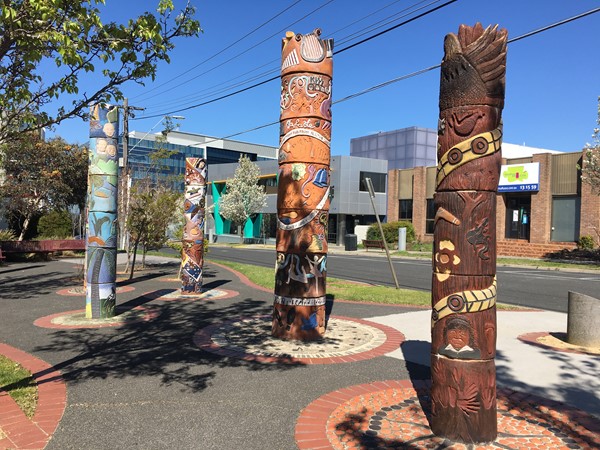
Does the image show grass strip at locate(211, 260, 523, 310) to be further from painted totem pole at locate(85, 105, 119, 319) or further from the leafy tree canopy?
the leafy tree canopy

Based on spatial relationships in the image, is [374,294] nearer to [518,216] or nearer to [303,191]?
[303,191]

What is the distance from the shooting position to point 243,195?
44375mm

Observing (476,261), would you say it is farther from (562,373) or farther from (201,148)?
(201,148)

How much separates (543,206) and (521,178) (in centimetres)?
234

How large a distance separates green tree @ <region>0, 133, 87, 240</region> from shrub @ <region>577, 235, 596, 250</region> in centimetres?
2947

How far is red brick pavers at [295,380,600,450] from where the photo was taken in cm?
377

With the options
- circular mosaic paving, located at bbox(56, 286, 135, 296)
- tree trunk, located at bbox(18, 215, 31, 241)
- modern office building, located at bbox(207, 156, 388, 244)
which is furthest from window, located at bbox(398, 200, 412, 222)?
circular mosaic paving, located at bbox(56, 286, 135, 296)

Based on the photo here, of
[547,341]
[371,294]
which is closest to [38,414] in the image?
[547,341]

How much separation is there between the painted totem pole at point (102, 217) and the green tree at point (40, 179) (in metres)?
15.7

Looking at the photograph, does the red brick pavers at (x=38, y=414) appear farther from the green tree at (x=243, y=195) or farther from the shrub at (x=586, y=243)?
the green tree at (x=243, y=195)

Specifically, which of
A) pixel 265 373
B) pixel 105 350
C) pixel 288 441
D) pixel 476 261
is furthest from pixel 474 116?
pixel 105 350

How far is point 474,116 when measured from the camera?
3807mm

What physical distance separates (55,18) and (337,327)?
6058 mm

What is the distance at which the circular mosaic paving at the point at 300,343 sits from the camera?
20.5 feet
